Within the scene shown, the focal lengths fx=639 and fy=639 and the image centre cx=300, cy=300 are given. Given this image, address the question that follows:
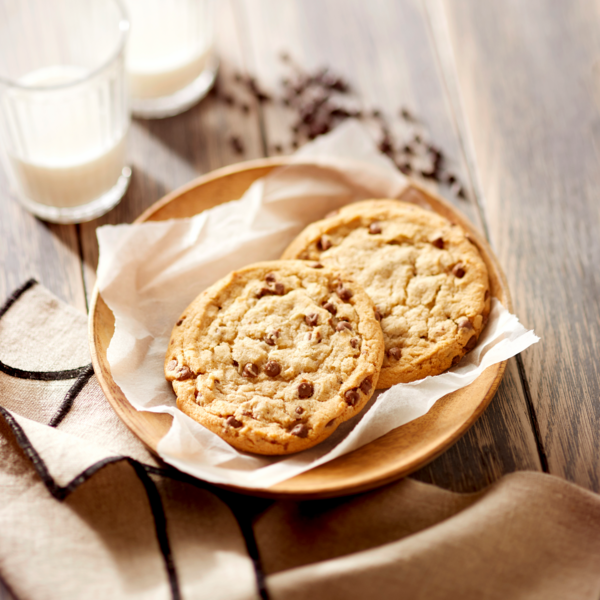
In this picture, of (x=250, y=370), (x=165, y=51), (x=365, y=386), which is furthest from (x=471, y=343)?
(x=165, y=51)

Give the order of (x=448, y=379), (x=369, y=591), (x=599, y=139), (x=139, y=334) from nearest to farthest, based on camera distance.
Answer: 1. (x=369, y=591)
2. (x=448, y=379)
3. (x=139, y=334)
4. (x=599, y=139)

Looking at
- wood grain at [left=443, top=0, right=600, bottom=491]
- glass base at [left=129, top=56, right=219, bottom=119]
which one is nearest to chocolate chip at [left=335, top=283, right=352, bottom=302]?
wood grain at [left=443, top=0, right=600, bottom=491]

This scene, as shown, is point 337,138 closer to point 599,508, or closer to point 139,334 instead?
point 139,334

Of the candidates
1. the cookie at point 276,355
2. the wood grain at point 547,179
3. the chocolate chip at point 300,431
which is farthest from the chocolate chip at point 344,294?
the wood grain at point 547,179

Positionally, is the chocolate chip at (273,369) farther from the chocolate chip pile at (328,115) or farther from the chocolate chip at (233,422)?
the chocolate chip pile at (328,115)

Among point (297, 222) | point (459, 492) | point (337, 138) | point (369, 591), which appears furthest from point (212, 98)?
point (369, 591)

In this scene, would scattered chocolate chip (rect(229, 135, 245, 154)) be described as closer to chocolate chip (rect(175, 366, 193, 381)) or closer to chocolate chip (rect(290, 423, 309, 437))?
chocolate chip (rect(175, 366, 193, 381))

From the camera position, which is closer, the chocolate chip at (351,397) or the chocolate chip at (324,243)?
the chocolate chip at (351,397)
